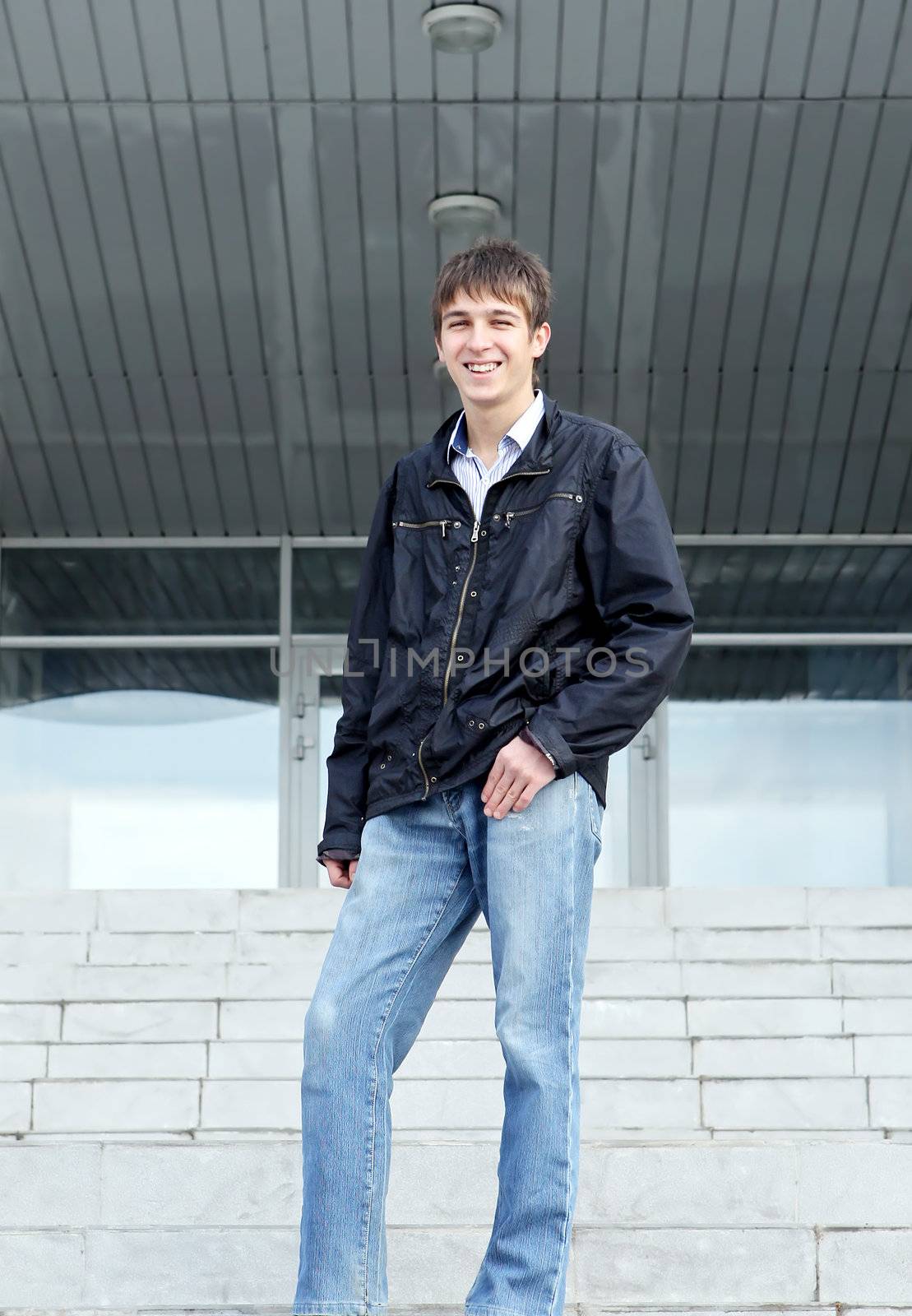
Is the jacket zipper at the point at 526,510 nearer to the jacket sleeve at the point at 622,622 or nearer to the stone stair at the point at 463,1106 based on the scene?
the jacket sleeve at the point at 622,622

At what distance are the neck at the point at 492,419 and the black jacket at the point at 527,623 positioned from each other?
0.17ft

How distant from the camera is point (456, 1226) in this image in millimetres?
3938

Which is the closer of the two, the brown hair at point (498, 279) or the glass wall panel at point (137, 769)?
the brown hair at point (498, 279)

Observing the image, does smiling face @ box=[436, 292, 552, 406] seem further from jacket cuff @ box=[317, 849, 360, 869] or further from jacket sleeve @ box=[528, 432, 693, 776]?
jacket cuff @ box=[317, 849, 360, 869]

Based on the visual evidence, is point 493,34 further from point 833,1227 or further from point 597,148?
point 833,1227

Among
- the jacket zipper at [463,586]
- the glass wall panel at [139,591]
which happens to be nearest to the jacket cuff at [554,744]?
the jacket zipper at [463,586]

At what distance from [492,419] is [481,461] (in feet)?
0.27

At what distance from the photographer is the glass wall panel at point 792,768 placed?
39.9 ft

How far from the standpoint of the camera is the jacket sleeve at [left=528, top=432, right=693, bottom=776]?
2.67m

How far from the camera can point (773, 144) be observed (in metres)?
9.32

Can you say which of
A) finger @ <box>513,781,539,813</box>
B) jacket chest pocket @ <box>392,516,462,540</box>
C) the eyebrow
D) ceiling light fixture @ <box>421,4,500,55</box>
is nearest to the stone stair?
finger @ <box>513,781,539,813</box>

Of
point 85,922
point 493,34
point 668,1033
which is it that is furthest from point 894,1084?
point 493,34

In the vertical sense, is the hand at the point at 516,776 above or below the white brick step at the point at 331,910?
below

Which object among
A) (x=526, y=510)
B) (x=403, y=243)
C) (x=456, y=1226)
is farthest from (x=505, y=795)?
(x=403, y=243)
